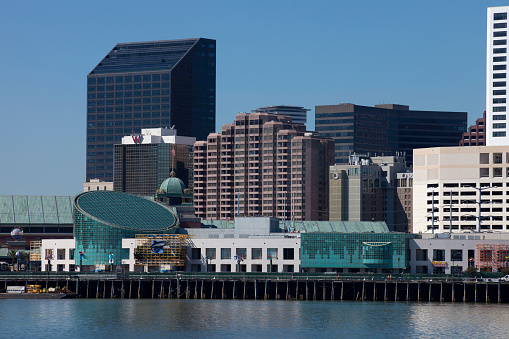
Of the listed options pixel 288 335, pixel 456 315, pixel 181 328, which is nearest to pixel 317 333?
pixel 288 335

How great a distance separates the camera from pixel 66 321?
170 m

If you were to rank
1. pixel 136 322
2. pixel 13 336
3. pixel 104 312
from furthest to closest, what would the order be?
pixel 104 312, pixel 136 322, pixel 13 336

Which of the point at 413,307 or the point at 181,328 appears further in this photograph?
the point at 413,307

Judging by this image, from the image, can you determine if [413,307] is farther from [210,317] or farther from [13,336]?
[13,336]

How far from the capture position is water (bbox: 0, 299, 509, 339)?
15600 cm

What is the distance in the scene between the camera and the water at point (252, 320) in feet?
512

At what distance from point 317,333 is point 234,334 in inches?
451

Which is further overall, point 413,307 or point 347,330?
point 413,307

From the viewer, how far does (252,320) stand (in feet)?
557

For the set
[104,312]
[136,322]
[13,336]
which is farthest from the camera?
A: [104,312]

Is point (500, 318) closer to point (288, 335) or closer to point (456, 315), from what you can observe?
point (456, 315)

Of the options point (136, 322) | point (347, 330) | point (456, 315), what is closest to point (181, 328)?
point (136, 322)

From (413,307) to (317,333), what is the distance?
1624 inches

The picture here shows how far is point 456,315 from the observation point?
17838 centimetres
